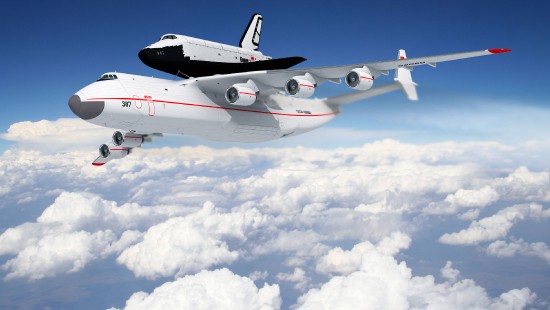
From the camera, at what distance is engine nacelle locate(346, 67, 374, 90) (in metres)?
23.2

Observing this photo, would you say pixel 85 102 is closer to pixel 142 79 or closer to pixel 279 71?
pixel 142 79

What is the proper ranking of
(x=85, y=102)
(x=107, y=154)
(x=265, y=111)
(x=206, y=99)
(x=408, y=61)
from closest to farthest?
1. (x=85, y=102)
2. (x=408, y=61)
3. (x=206, y=99)
4. (x=265, y=111)
5. (x=107, y=154)

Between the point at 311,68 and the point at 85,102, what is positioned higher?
the point at 311,68

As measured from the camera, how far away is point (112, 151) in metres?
30.4

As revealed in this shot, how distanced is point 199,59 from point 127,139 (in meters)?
7.09

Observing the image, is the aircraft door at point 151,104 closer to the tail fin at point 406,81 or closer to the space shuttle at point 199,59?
the space shuttle at point 199,59

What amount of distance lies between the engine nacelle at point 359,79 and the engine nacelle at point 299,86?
5.97ft

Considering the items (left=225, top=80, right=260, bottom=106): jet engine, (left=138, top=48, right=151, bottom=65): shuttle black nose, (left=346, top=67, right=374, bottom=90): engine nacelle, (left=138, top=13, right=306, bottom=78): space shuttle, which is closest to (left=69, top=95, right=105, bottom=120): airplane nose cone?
(left=138, top=48, right=151, bottom=65): shuttle black nose

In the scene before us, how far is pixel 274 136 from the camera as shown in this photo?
98.3 ft

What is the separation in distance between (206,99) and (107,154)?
861 cm

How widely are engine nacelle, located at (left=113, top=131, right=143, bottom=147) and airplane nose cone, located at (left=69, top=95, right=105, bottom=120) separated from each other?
738 cm

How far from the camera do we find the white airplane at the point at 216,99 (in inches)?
903

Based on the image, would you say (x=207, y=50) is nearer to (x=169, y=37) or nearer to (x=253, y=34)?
(x=169, y=37)

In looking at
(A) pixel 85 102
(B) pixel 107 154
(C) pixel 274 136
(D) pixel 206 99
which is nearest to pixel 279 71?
(D) pixel 206 99
